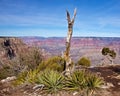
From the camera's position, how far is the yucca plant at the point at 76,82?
40.5 feet

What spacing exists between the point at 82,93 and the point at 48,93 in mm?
1772

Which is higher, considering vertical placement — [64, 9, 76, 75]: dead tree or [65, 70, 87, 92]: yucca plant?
[64, 9, 76, 75]: dead tree

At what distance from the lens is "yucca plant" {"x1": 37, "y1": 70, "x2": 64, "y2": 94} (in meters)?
12.5

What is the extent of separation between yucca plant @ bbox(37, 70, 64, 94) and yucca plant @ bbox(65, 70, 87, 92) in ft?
1.34

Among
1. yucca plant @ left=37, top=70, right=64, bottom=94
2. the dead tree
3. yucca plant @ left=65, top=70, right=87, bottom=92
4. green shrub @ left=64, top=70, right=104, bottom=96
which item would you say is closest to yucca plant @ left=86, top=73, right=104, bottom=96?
green shrub @ left=64, top=70, right=104, bottom=96

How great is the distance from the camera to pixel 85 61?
32.4 m

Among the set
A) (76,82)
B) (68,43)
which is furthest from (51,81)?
(68,43)

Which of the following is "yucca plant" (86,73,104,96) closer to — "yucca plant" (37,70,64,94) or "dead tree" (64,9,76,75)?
"yucca plant" (37,70,64,94)

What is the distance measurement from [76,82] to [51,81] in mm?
1354

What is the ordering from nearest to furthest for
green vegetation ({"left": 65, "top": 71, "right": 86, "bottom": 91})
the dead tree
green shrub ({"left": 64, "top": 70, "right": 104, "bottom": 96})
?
green shrub ({"left": 64, "top": 70, "right": 104, "bottom": 96}) → green vegetation ({"left": 65, "top": 71, "right": 86, "bottom": 91}) → the dead tree

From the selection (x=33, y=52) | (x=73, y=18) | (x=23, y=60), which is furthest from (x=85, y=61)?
(x=73, y=18)

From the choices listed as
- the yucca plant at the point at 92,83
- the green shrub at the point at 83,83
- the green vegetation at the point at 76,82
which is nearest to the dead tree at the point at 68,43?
the green vegetation at the point at 76,82

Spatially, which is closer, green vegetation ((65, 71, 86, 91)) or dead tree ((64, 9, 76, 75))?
green vegetation ((65, 71, 86, 91))

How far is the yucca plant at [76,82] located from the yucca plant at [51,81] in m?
0.41
